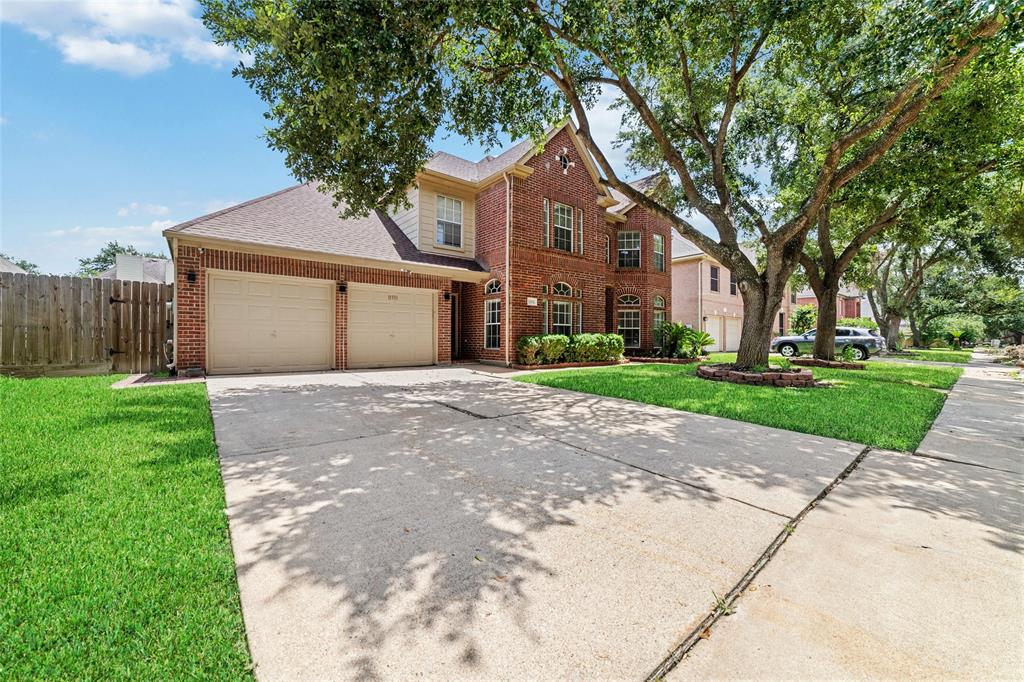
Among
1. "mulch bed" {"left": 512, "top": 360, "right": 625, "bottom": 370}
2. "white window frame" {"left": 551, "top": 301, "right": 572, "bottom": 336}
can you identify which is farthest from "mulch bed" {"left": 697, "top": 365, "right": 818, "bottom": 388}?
"white window frame" {"left": 551, "top": 301, "right": 572, "bottom": 336}

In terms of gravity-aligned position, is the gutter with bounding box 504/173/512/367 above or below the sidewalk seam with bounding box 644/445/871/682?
above

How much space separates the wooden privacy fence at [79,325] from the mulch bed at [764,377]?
1299cm

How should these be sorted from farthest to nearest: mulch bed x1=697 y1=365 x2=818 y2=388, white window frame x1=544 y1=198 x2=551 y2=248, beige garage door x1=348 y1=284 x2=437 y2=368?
white window frame x1=544 y1=198 x2=551 y2=248
beige garage door x1=348 y1=284 x2=437 y2=368
mulch bed x1=697 y1=365 x2=818 y2=388

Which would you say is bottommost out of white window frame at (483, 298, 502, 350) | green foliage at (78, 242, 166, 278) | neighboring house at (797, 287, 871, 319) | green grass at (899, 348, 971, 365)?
green grass at (899, 348, 971, 365)

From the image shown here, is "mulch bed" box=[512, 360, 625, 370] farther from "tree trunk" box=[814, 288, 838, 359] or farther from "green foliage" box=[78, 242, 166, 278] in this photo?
"green foliage" box=[78, 242, 166, 278]

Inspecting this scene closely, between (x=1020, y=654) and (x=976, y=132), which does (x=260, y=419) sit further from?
(x=976, y=132)

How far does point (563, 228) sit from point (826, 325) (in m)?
9.62

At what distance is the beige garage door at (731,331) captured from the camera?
25938 mm

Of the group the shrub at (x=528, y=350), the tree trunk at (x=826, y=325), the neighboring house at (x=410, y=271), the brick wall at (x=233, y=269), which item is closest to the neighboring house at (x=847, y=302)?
the tree trunk at (x=826, y=325)

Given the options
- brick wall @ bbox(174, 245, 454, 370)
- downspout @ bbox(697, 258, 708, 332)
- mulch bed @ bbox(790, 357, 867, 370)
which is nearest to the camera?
brick wall @ bbox(174, 245, 454, 370)

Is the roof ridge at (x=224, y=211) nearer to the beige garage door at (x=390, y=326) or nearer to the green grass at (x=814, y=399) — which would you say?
the beige garage door at (x=390, y=326)

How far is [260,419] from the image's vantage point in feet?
18.1

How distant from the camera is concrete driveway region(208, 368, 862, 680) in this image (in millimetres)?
1692

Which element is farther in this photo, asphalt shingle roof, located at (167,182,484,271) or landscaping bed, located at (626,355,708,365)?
landscaping bed, located at (626,355,708,365)
